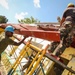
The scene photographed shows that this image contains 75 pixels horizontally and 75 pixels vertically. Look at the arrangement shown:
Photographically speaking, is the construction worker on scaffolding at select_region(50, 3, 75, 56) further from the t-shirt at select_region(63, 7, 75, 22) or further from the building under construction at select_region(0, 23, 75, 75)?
the building under construction at select_region(0, 23, 75, 75)

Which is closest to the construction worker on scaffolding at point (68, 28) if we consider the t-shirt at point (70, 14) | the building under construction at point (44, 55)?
the t-shirt at point (70, 14)

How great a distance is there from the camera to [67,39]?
4508 mm

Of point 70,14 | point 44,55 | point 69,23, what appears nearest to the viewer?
point 44,55

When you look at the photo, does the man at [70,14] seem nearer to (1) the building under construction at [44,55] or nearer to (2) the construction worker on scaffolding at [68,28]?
(2) the construction worker on scaffolding at [68,28]

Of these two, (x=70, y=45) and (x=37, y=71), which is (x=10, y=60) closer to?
(x=37, y=71)

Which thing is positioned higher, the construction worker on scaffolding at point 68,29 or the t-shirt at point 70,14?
the t-shirt at point 70,14

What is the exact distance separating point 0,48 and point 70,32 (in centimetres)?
202

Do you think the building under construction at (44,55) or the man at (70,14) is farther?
the man at (70,14)

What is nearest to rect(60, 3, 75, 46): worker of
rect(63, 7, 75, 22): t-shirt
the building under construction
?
rect(63, 7, 75, 22): t-shirt

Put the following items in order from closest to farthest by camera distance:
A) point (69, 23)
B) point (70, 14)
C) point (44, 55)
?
point (44, 55) < point (69, 23) < point (70, 14)

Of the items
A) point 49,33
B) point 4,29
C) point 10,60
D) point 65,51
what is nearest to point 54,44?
point 65,51

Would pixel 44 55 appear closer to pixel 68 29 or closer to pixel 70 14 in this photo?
pixel 68 29

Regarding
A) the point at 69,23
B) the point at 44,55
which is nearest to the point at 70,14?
the point at 69,23

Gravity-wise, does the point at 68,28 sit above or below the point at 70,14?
below
